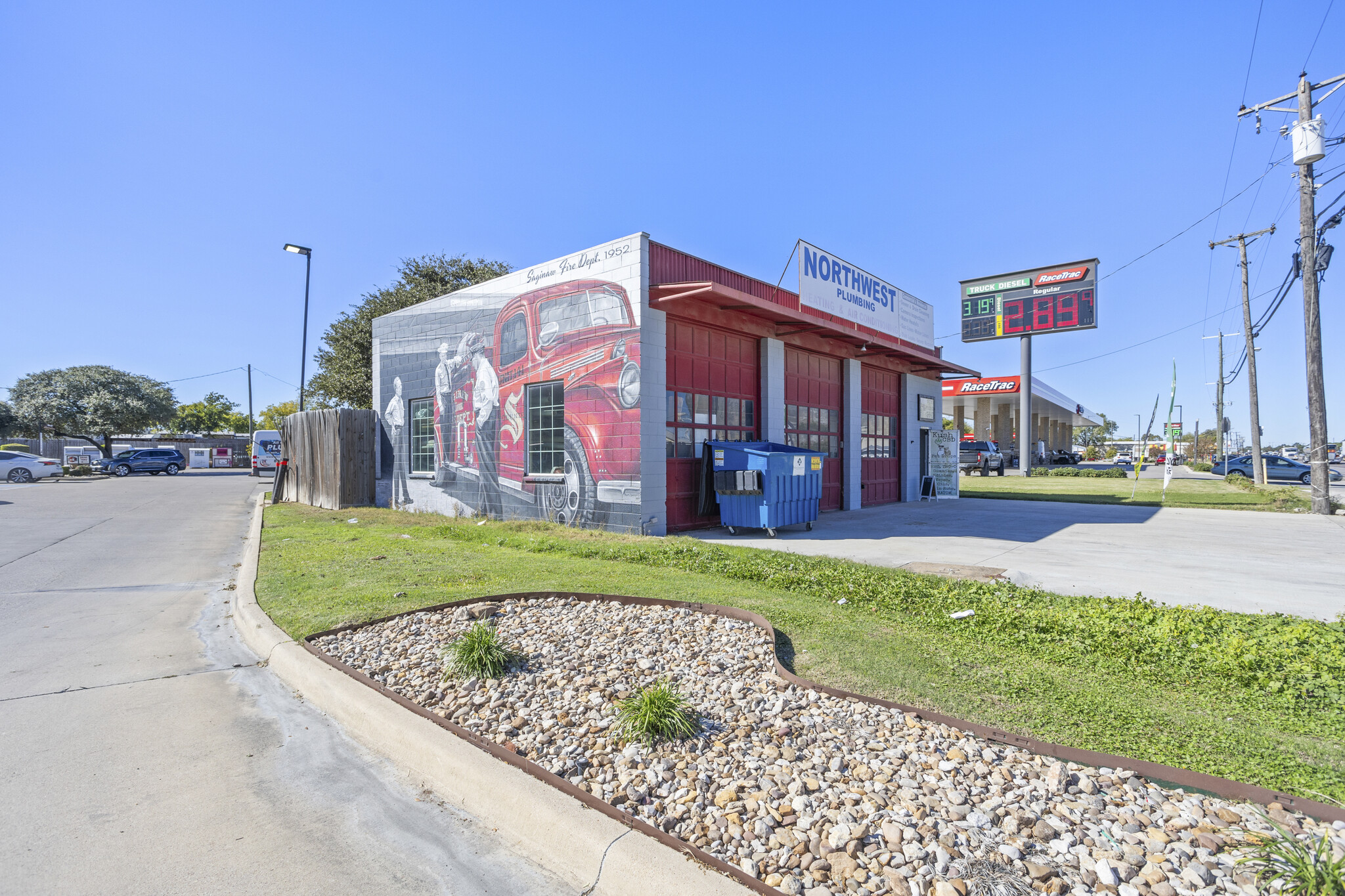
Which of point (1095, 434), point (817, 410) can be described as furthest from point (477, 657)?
point (1095, 434)

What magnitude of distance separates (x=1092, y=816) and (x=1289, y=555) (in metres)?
9.91

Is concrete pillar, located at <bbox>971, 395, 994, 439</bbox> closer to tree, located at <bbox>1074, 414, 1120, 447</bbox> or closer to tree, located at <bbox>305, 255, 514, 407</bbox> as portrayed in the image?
tree, located at <bbox>305, 255, 514, 407</bbox>

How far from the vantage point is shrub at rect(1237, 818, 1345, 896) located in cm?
212

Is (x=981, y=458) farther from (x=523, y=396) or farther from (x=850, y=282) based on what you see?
(x=523, y=396)

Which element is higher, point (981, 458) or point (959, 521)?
point (981, 458)

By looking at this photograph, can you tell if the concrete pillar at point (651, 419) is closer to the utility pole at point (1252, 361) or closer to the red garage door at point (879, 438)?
the red garage door at point (879, 438)

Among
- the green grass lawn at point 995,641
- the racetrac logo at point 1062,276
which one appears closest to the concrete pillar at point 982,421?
the racetrac logo at point 1062,276

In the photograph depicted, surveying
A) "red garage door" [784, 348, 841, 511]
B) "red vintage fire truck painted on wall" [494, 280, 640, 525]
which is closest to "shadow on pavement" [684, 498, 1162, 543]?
"red garage door" [784, 348, 841, 511]

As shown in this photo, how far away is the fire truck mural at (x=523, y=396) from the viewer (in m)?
11.8

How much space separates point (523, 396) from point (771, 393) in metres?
5.25

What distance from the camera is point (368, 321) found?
1235 inches

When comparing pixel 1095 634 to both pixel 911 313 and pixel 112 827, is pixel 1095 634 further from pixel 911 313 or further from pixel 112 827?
pixel 911 313

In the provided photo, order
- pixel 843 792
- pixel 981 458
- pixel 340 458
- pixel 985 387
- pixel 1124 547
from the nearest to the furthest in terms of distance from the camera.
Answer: pixel 843 792, pixel 1124 547, pixel 340 458, pixel 981 458, pixel 985 387

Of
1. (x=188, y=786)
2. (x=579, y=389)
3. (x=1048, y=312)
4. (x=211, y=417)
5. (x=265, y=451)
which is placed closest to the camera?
(x=188, y=786)
